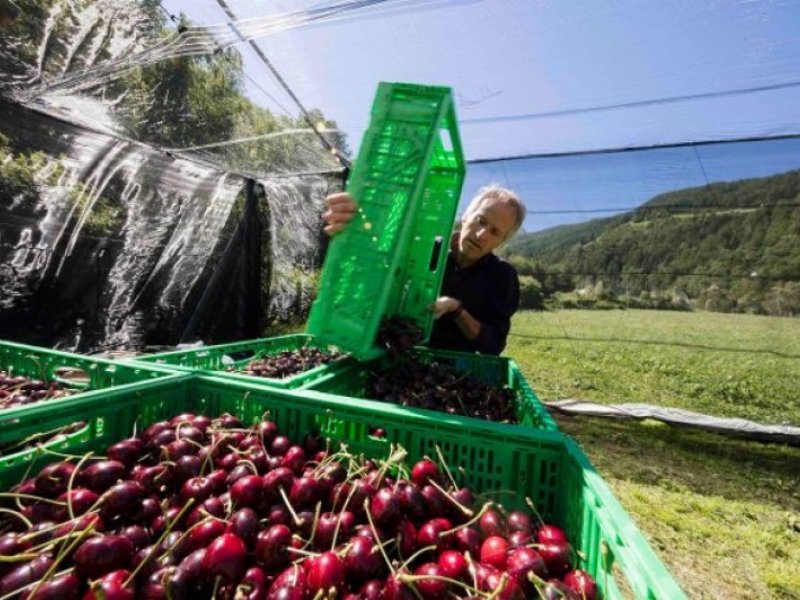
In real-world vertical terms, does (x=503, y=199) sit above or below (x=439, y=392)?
above

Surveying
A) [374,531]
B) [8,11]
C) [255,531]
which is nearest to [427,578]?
[374,531]

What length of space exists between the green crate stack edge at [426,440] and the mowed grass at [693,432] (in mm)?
1558

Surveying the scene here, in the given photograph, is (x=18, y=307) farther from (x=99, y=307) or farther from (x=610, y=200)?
(x=610, y=200)

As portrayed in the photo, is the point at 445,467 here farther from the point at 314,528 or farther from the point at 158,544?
the point at 158,544

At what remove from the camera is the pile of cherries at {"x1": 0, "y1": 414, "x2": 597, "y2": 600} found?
2.21 ft

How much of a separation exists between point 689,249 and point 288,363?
24.2 feet

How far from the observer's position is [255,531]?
2.64 feet

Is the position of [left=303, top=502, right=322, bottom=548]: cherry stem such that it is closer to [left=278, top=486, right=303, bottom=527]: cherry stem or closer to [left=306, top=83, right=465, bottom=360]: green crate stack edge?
[left=278, top=486, right=303, bottom=527]: cherry stem

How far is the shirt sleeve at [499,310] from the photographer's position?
2.19 m

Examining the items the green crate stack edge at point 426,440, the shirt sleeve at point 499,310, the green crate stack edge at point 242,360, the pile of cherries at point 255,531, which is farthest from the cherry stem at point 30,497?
the shirt sleeve at point 499,310

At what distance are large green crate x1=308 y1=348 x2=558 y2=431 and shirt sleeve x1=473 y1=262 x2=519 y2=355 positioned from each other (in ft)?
0.60

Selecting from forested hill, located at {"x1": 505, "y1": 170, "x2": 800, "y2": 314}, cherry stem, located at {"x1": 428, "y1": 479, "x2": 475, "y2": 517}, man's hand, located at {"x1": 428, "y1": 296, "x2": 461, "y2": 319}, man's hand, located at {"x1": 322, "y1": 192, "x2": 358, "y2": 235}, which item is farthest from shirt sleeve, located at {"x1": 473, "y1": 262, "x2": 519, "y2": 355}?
forested hill, located at {"x1": 505, "y1": 170, "x2": 800, "y2": 314}

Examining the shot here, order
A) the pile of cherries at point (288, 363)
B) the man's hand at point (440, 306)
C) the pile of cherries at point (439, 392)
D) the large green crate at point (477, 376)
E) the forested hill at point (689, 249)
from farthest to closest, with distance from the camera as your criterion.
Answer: the forested hill at point (689, 249)
the man's hand at point (440, 306)
the pile of cherries at point (288, 363)
the pile of cherries at point (439, 392)
the large green crate at point (477, 376)

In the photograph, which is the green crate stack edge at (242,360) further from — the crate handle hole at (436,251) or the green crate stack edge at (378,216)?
the crate handle hole at (436,251)
